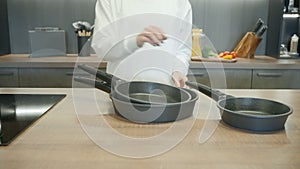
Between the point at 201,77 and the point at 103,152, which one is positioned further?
the point at 201,77

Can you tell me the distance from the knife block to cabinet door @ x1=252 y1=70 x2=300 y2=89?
11.2 inches

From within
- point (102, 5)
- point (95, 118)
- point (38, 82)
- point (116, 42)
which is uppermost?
point (102, 5)

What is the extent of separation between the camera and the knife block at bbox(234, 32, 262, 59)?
7.93 ft

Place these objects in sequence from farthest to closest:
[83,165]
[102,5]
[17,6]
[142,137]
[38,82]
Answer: [17,6]
[38,82]
[102,5]
[142,137]
[83,165]

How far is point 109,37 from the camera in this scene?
1.22 meters

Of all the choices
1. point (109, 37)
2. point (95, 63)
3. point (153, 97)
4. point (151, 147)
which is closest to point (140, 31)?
point (109, 37)

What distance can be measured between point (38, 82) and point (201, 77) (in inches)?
44.8

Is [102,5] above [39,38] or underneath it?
above

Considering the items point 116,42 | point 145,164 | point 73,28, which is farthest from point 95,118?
point 73,28

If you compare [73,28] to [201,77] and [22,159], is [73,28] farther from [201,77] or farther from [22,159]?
[22,159]

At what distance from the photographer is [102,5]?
4.47ft

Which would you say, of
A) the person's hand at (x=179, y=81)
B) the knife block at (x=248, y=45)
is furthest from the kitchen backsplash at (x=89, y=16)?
the person's hand at (x=179, y=81)

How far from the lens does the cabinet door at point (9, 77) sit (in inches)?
85.6

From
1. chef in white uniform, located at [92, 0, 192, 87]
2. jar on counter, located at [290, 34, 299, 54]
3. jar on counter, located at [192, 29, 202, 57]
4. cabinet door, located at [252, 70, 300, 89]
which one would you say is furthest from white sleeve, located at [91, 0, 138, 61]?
jar on counter, located at [290, 34, 299, 54]
